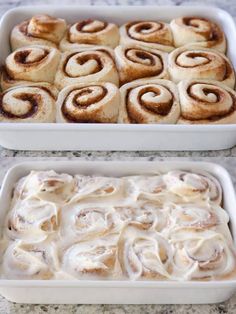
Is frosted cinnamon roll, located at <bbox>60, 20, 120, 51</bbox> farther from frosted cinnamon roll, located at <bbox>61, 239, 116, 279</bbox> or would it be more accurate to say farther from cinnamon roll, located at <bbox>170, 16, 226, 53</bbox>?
frosted cinnamon roll, located at <bbox>61, 239, 116, 279</bbox>

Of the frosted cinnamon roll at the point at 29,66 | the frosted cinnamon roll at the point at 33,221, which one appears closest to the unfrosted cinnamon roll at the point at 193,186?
the frosted cinnamon roll at the point at 33,221

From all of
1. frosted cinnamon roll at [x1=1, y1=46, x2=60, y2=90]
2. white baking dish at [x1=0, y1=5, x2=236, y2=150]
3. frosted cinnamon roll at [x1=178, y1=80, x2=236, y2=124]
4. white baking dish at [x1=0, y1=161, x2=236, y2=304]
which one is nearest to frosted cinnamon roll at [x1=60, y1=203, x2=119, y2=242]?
white baking dish at [x1=0, y1=161, x2=236, y2=304]

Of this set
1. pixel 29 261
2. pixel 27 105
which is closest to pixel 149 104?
pixel 27 105

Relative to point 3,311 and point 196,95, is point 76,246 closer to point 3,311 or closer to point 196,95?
point 3,311

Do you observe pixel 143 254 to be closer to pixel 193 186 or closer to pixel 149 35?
pixel 193 186

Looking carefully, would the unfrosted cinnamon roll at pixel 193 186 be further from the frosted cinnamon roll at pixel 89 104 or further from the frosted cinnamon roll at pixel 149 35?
the frosted cinnamon roll at pixel 149 35

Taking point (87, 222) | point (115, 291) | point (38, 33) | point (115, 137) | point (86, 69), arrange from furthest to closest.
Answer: point (38, 33)
point (86, 69)
point (115, 137)
point (87, 222)
point (115, 291)

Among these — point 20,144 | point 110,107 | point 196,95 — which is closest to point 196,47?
point 196,95
